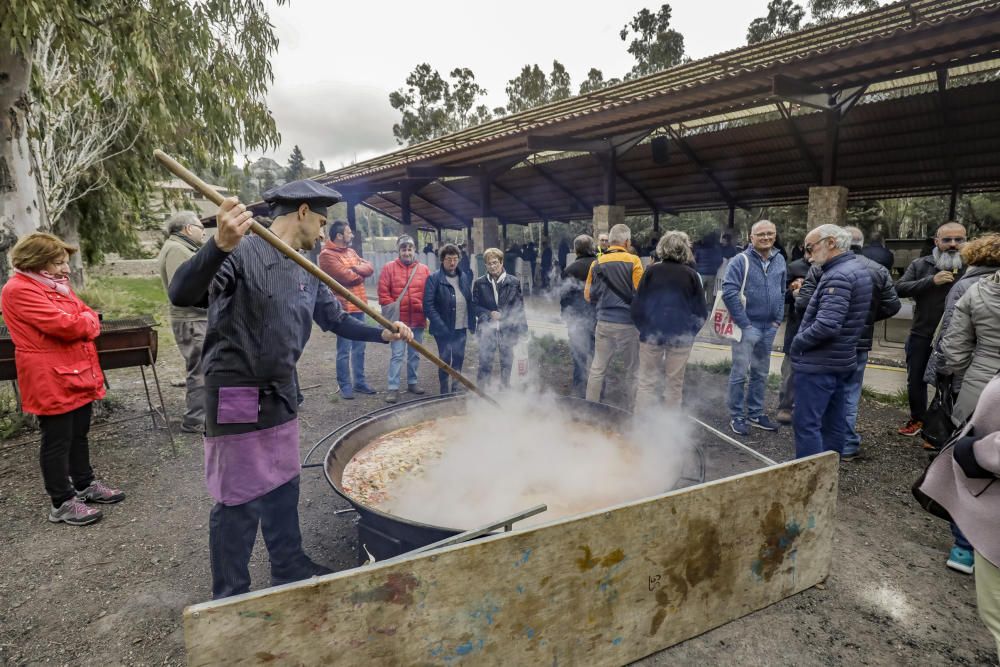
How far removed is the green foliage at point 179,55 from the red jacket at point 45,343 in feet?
8.38

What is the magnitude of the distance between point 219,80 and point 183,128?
0.83 m

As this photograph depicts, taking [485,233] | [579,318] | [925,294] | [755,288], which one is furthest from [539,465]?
[485,233]

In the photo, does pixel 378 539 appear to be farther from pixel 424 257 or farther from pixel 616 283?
pixel 424 257

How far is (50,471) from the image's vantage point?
353cm

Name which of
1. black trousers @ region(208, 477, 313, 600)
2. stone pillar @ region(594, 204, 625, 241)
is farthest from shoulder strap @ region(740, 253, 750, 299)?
stone pillar @ region(594, 204, 625, 241)

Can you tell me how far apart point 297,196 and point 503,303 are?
3.77 meters

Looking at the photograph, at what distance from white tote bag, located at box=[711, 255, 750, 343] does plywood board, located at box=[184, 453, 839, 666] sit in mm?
2749

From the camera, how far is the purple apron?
228 centimetres

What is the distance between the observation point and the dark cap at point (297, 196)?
2.36m

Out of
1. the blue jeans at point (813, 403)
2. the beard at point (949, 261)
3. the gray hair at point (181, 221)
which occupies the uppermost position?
the gray hair at point (181, 221)

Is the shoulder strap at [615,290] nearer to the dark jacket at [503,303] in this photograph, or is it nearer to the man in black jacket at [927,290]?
the dark jacket at [503,303]

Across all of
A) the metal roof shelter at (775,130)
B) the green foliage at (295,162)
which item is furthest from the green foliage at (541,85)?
the green foliage at (295,162)

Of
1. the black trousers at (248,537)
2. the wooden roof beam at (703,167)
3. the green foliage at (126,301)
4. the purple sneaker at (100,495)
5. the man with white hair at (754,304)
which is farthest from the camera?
the green foliage at (126,301)

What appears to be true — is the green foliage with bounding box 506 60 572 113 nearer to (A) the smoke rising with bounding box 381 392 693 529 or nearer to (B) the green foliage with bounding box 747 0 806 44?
(B) the green foliage with bounding box 747 0 806 44
